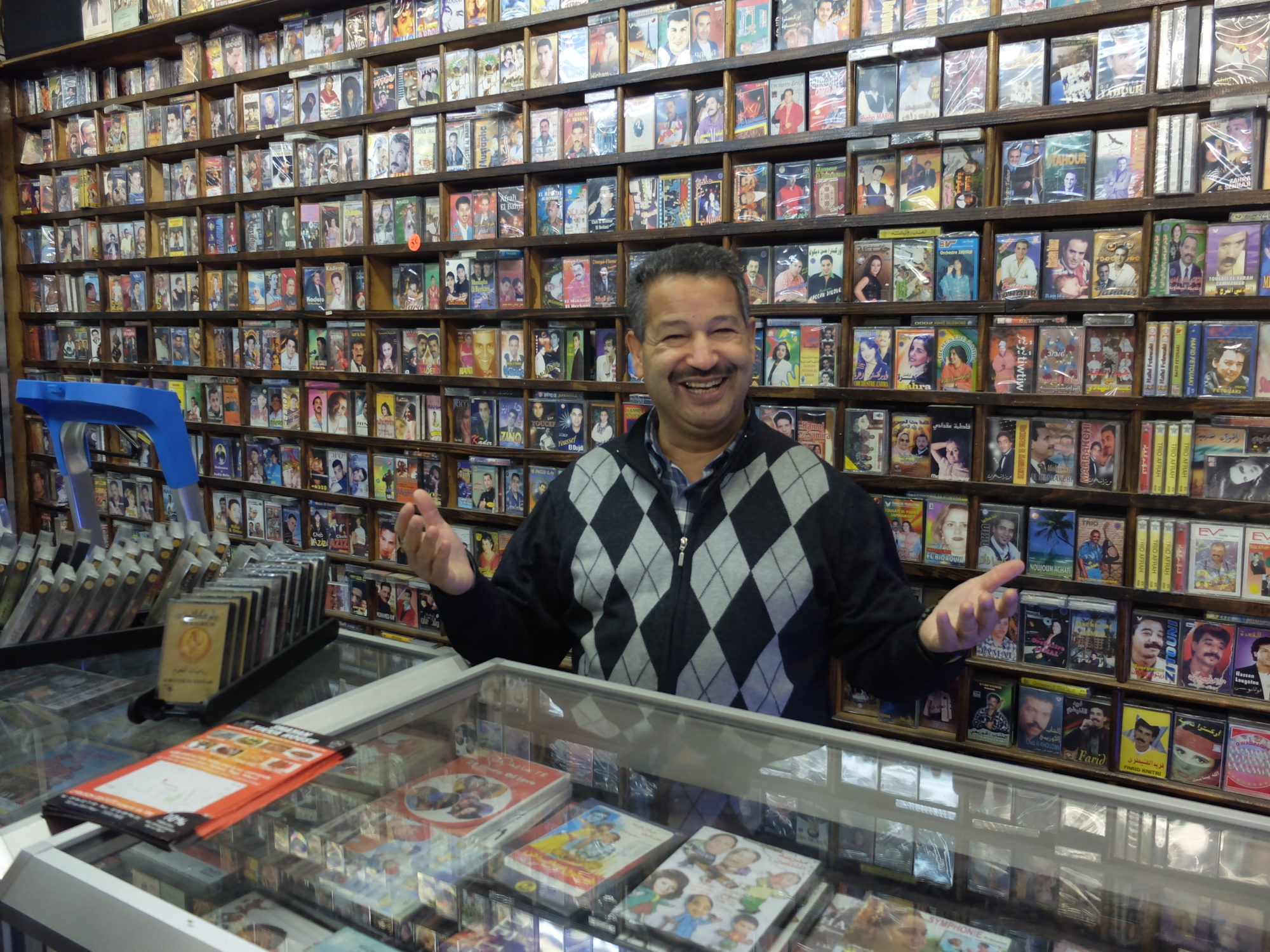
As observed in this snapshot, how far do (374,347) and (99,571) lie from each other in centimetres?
248

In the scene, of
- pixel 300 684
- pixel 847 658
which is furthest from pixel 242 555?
pixel 847 658

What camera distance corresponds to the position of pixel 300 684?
60.6 inches

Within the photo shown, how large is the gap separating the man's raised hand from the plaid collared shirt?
426mm

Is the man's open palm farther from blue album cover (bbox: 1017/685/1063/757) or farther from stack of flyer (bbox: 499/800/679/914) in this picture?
blue album cover (bbox: 1017/685/1063/757)

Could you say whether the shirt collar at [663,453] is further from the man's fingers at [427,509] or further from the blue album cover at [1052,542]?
the blue album cover at [1052,542]

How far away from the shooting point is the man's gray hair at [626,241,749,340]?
177 cm

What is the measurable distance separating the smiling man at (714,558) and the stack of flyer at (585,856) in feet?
2.24

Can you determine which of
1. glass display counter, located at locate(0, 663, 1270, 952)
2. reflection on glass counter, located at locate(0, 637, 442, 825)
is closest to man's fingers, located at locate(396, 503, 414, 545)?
reflection on glass counter, located at locate(0, 637, 442, 825)

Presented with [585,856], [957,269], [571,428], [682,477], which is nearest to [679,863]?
[585,856]

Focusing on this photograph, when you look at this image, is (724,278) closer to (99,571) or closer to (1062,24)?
(99,571)

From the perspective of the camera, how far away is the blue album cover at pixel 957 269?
111 inches

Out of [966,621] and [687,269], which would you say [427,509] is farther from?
[966,621]

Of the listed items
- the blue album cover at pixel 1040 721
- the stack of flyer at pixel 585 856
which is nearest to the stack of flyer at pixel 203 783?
the stack of flyer at pixel 585 856

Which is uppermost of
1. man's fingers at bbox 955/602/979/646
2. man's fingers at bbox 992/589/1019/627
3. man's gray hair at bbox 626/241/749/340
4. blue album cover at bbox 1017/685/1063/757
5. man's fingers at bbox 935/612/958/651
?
man's gray hair at bbox 626/241/749/340
